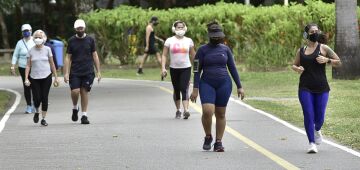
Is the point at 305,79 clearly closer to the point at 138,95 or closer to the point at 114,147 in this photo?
the point at 114,147

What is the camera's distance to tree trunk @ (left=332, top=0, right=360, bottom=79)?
26.0 metres

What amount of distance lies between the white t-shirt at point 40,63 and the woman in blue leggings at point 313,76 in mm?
5645

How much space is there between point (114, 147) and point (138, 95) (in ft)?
32.3

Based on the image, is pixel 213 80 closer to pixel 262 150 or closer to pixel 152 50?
pixel 262 150

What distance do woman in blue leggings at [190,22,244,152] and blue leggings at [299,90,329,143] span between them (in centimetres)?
83

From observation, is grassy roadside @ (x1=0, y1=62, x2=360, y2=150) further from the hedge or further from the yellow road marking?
the hedge

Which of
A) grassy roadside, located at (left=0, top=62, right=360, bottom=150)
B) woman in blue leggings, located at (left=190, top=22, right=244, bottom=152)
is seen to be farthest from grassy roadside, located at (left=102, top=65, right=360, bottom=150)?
woman in blue leggings, located at (left=190, top=22, right=244, bottom=152)

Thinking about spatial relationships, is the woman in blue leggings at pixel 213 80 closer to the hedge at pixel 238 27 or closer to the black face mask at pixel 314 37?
the black face mask at pixel 314 37

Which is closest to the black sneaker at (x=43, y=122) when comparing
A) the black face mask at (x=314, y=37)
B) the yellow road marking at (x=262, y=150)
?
the yellow road marking at (x=262, y=150)

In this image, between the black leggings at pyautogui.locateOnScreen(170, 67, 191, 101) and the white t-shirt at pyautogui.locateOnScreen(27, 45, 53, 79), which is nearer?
the white t-shirt at pyautogui.locateOnScreen(27, 45, 53, 79)

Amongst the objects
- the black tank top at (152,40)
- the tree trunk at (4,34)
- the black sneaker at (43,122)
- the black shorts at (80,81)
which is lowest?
the tree trunk at (4,34)

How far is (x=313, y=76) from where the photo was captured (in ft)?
41.9

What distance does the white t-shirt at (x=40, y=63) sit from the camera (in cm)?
1703

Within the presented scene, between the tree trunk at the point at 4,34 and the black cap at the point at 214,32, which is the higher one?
the black cap at the point at 214,32
